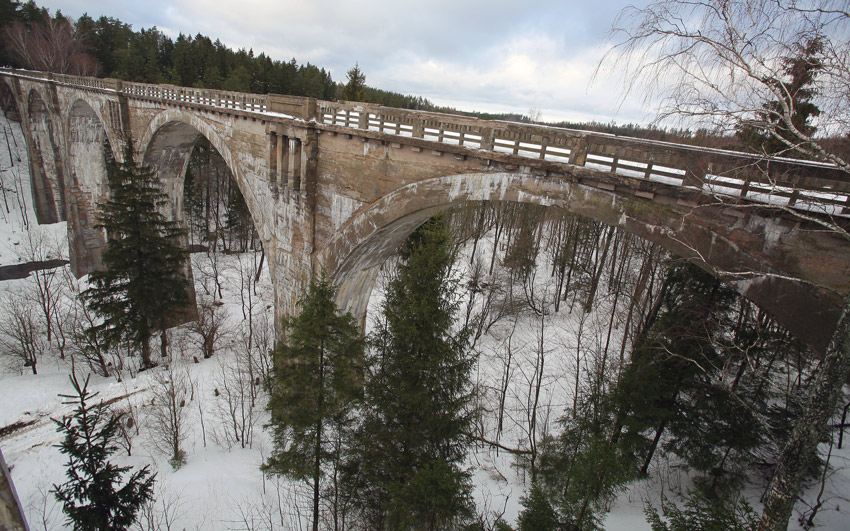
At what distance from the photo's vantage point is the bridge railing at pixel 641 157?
470 centimetres

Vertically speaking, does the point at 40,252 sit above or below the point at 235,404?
above

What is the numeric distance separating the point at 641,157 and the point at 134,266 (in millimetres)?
18129

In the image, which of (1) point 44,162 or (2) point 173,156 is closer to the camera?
(2) point 173,156

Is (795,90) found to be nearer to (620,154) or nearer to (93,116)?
(620,154)

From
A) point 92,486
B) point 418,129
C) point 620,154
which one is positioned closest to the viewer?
point 92,486

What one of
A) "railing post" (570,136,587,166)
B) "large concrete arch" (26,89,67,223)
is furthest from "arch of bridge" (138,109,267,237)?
"large concrete arch" (26,89,67,223)

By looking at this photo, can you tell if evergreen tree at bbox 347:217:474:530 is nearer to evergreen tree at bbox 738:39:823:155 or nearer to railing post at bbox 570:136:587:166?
railing post at bbox 570:136:587:166

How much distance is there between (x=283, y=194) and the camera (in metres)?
13.0

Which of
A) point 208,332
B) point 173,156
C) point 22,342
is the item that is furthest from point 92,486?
point 173,156

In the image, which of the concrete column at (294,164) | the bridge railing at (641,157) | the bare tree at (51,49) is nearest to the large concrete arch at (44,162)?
the bare tree at (51,49)

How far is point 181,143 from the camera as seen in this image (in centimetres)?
2209

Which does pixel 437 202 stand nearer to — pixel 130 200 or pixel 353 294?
pixel 353 294

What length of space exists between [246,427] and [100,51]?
57514 millimetres

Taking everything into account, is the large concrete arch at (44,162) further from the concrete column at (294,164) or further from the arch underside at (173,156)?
the concrete column at (294,164)
